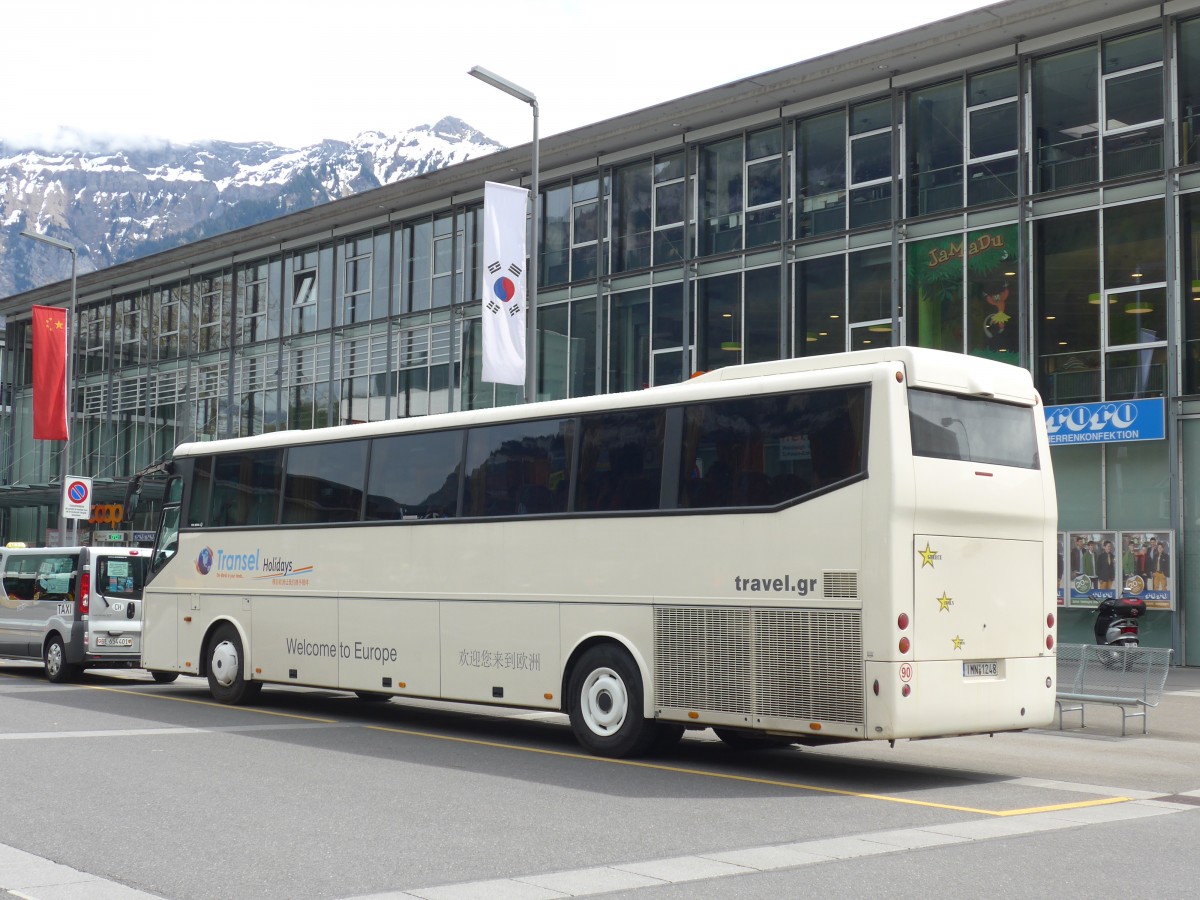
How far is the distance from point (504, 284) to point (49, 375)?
2193 centimetres

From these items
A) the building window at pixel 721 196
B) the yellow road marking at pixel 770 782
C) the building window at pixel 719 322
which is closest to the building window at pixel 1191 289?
the building window at pixel 719 322

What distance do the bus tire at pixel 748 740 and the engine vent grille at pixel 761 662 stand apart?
1.74m

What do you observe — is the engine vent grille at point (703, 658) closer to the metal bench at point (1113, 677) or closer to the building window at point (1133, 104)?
the metal bench at point (1113, 677)

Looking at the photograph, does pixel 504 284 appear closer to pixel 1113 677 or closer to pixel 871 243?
pixel 871 243

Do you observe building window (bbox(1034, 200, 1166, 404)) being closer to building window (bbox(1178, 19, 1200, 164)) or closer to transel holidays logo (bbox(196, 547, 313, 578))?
building window (bbox(1178, 19, 1200, 164))

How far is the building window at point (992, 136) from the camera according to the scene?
2705cm

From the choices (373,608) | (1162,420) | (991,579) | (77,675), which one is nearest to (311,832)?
(991,579)

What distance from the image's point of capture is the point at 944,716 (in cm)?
1112

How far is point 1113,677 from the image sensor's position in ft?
53.7

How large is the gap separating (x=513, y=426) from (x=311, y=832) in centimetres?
639

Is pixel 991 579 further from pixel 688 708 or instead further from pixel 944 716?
pixel 688 708

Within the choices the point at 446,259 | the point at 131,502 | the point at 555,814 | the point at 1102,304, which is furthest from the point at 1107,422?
the point at 446,259

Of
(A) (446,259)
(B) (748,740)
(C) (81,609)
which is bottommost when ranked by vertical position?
(B) (748,740)

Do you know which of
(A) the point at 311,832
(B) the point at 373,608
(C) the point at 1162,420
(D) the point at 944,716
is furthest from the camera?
(C) the point at 1162,420
